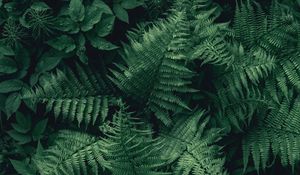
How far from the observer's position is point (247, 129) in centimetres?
383

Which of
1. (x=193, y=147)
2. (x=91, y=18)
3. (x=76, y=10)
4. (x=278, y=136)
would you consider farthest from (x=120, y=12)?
(x=278, y=136)

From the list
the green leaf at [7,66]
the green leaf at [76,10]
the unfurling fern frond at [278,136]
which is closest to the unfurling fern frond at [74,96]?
the green leaf at [7,66]

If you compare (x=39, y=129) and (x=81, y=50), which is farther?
(x=39, y=129)

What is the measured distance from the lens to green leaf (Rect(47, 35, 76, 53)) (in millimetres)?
3672

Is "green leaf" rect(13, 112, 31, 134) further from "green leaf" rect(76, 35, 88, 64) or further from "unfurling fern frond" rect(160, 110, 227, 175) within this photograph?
"unfurling fern frond" rect(160, 110, 227, 175)

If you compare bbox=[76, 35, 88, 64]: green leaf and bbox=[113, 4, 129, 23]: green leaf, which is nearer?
bbox=[76, 35, 88, 64]: green leaf

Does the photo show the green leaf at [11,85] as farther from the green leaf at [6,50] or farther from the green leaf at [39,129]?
the green leaf at [39,129]

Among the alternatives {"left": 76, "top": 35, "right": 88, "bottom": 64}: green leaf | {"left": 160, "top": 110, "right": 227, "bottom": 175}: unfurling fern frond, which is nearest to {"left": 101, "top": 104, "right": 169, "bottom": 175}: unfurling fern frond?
{"left": 160, "top": 110, "right": 227, "bottom": 175}: unfurling fern frond

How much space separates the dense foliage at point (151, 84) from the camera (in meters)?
3.61

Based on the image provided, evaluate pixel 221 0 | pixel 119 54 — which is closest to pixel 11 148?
pixel 119 54

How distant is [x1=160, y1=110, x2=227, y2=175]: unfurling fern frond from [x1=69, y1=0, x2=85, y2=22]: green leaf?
108 centimetres

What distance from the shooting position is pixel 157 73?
3.74 m

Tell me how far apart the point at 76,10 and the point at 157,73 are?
77cm

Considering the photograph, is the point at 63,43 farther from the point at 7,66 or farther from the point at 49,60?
the point at 7,66
